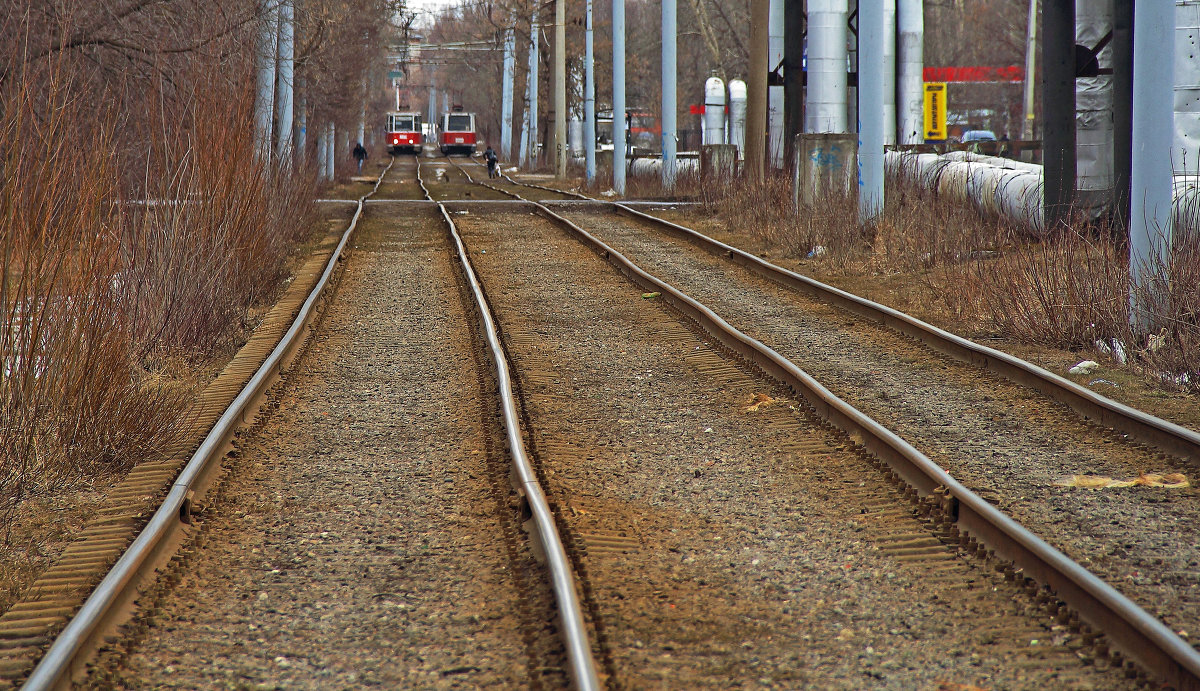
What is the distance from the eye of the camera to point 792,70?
2669 centimetres

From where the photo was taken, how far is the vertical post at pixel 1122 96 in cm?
1202

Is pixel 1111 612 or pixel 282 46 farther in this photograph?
pixel 282 46

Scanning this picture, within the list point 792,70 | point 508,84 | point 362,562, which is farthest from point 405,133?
point 362,562

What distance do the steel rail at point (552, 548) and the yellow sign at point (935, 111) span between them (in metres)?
27.3

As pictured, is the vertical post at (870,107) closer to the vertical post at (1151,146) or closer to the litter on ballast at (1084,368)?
the vertical post at (1151,146)

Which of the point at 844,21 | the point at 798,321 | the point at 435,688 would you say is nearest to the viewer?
the point at 435,688

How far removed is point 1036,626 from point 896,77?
29579 millimetres

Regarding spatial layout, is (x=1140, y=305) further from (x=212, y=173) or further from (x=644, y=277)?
(x=212, y=173)

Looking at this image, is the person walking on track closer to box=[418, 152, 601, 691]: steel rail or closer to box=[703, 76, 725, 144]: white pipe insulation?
→ box=[703, 76, 725, 144]: white pipe insulation

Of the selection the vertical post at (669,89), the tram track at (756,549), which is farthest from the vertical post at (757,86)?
the tram track at (756,549)

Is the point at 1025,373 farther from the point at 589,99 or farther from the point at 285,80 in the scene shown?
the point at 589,99

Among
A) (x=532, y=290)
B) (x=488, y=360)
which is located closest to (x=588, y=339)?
(x=488, y=360)

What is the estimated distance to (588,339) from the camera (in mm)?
10133

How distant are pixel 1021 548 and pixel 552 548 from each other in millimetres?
1777
